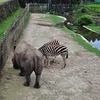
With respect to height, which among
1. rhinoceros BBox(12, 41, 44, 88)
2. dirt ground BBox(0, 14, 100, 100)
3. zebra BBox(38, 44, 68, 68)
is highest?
rhinoceros BBox(12, 41, 44, 88)

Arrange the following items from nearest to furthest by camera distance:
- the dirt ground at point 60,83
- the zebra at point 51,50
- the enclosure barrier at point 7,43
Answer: the dirt ground at point 60,83 → the enclosure barrier at point 7,43 → the zebra at point 51,50

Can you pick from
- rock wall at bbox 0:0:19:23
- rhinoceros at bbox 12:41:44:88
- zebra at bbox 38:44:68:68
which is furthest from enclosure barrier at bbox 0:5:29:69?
rock wall at bbox 0:0:19:23

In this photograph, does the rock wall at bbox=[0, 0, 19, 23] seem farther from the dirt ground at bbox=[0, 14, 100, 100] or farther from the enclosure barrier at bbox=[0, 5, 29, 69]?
the dirt ground at bbox=[0, 14, 100, 100]

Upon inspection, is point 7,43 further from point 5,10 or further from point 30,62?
point 5,10

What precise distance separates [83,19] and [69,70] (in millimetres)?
25830

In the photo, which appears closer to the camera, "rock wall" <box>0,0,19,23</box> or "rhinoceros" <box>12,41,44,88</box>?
"rhinoceros" <box>12,41,44,88</box>

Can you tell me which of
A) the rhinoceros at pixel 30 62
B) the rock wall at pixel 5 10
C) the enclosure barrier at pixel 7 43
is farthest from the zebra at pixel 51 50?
the rock wall at pixel 5 10

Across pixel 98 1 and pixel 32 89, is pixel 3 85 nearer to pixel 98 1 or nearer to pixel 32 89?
pixel 32 89

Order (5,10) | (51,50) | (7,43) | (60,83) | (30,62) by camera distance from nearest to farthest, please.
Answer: (30,62) → (60,83) → (51,50) → (7,43) → (5,10)

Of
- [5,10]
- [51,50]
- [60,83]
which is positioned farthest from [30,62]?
[5,10]

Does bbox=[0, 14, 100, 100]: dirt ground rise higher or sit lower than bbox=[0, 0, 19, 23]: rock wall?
lower

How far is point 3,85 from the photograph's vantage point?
9.59m

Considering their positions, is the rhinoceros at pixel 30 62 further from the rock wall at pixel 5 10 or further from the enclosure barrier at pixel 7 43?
the rock wall at pixel 5 10

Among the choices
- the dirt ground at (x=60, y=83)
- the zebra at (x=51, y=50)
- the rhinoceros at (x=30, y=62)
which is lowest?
the dirt ground at (x=60, y=83)
